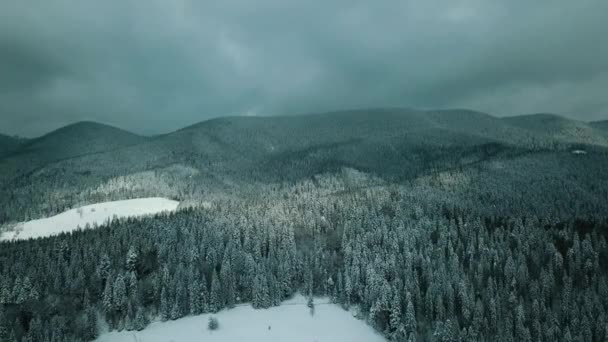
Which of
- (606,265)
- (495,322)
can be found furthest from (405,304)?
(606,265)

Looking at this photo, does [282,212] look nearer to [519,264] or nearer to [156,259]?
[156,259]

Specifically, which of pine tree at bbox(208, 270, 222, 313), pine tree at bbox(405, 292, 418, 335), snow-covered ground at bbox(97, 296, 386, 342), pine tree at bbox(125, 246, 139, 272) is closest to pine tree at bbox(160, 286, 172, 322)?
snow-covered ground at bbox(97, 296, 386, 342)

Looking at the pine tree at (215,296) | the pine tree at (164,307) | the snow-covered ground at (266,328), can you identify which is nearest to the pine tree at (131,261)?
the pine tree at (164,307)

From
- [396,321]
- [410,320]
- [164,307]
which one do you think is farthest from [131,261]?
[410,320]

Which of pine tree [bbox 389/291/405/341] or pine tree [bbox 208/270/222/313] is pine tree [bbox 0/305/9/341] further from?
pine tree [bbox 389/291/405/341]

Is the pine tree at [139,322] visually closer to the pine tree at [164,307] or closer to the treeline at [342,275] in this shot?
the treeline at [342,275]

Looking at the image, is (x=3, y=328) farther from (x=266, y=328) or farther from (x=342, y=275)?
(x=342, y=275)
